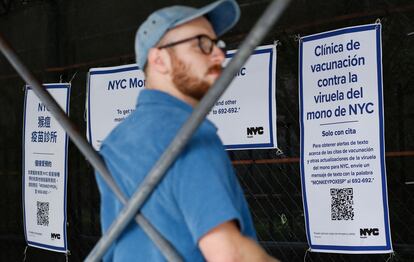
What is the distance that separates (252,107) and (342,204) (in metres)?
0.86

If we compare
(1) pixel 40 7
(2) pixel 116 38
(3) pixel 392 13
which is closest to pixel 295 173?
(3) pixel 392 13

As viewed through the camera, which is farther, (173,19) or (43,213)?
(43,213)

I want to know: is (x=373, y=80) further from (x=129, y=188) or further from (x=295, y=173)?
(x=129, y=188)

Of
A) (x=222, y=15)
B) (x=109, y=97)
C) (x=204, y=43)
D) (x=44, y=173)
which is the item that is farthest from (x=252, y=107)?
(x=204, y=43)

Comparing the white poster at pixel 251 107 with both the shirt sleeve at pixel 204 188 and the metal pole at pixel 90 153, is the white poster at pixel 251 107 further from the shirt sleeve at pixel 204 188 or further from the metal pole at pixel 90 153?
the shirt sleeve at pixel 204 188

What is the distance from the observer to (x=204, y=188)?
1.39m

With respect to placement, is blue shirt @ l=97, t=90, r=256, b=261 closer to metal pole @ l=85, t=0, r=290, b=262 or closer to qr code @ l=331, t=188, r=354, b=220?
metal pole @ l=85, t=0, r=290, b=262

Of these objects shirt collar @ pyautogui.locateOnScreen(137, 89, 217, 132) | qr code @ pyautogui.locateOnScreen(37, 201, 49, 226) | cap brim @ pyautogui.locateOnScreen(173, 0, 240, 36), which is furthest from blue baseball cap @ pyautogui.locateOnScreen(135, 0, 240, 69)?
qr code @ pyautogui.locateOnScreen(37, 201, 49, 226)

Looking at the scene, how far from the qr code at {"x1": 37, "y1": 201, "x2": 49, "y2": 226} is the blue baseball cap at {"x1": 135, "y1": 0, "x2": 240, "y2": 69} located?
375cm

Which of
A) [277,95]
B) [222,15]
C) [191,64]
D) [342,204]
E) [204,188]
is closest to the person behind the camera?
[204,188]

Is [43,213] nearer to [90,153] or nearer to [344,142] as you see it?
[344,142]

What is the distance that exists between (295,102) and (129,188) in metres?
2.76

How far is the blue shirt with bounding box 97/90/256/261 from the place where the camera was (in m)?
1.39

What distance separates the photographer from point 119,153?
1.56 metres
